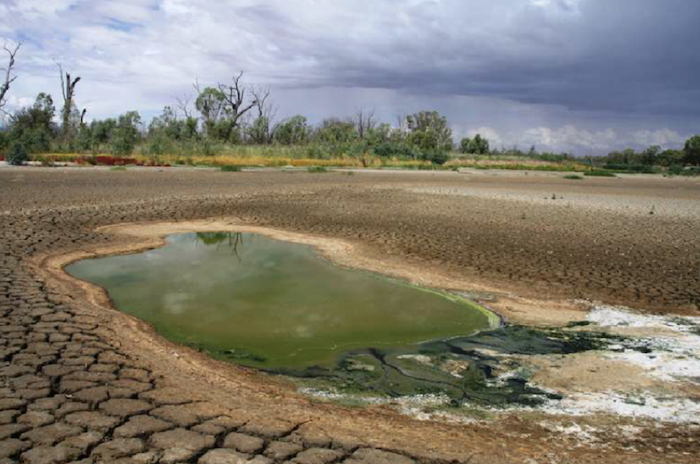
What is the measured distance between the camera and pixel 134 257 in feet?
33.0

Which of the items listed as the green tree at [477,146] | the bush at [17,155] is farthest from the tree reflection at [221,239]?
the green tree at [477,146]

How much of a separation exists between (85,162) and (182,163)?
601cm

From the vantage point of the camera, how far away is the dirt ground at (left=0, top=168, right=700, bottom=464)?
3678mm

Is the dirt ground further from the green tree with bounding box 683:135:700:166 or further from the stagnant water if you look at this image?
the green tree with bounding box 683:135:700:166

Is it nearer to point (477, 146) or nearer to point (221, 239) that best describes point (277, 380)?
point (221, 239)

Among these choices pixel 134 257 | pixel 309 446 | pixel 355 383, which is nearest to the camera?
pixel 309 446

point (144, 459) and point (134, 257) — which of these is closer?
point (144, 459)

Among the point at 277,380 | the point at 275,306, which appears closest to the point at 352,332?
the point at 275,306

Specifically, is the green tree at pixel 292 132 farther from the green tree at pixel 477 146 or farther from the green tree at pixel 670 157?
the green tree at pixel 670 157

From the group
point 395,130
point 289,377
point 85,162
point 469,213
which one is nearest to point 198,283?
point 289,377

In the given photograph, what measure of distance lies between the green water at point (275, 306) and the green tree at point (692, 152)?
73206 millimetres

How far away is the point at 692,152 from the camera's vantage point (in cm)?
7075

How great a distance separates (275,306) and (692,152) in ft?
252

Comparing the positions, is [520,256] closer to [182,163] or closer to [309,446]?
[309,446]
